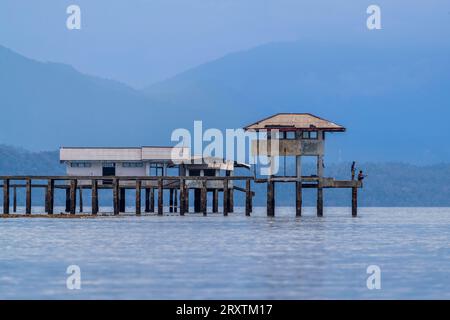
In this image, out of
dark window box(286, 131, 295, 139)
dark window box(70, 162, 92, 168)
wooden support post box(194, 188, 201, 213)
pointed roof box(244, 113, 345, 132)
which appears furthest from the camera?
wooden support post box(194, 188, 201, 213)

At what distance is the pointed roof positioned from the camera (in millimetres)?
106688

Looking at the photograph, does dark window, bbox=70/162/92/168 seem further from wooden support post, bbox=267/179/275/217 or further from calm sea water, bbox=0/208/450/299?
calm sea water, bbox=0/208/450/299

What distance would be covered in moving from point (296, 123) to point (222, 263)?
52142 millimetres

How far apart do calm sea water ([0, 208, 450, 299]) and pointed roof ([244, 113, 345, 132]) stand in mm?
19934

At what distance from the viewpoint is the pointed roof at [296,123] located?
4200 inches

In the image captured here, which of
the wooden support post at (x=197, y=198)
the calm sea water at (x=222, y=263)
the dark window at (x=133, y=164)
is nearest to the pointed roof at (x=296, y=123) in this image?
the calm sea water at (x=222, y=263)

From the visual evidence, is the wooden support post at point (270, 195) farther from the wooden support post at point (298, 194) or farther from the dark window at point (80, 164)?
the dark window at point (80, 164)

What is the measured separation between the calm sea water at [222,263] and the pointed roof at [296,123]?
19.9 meters

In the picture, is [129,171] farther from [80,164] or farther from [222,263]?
[222,263]

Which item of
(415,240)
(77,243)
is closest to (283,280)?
(77,243)

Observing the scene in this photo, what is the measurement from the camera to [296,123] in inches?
4215

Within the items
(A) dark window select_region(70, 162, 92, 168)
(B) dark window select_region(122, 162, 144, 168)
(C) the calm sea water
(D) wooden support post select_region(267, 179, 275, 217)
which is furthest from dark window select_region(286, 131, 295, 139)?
(A) dark window select_region(70, 162, 92, 168)
